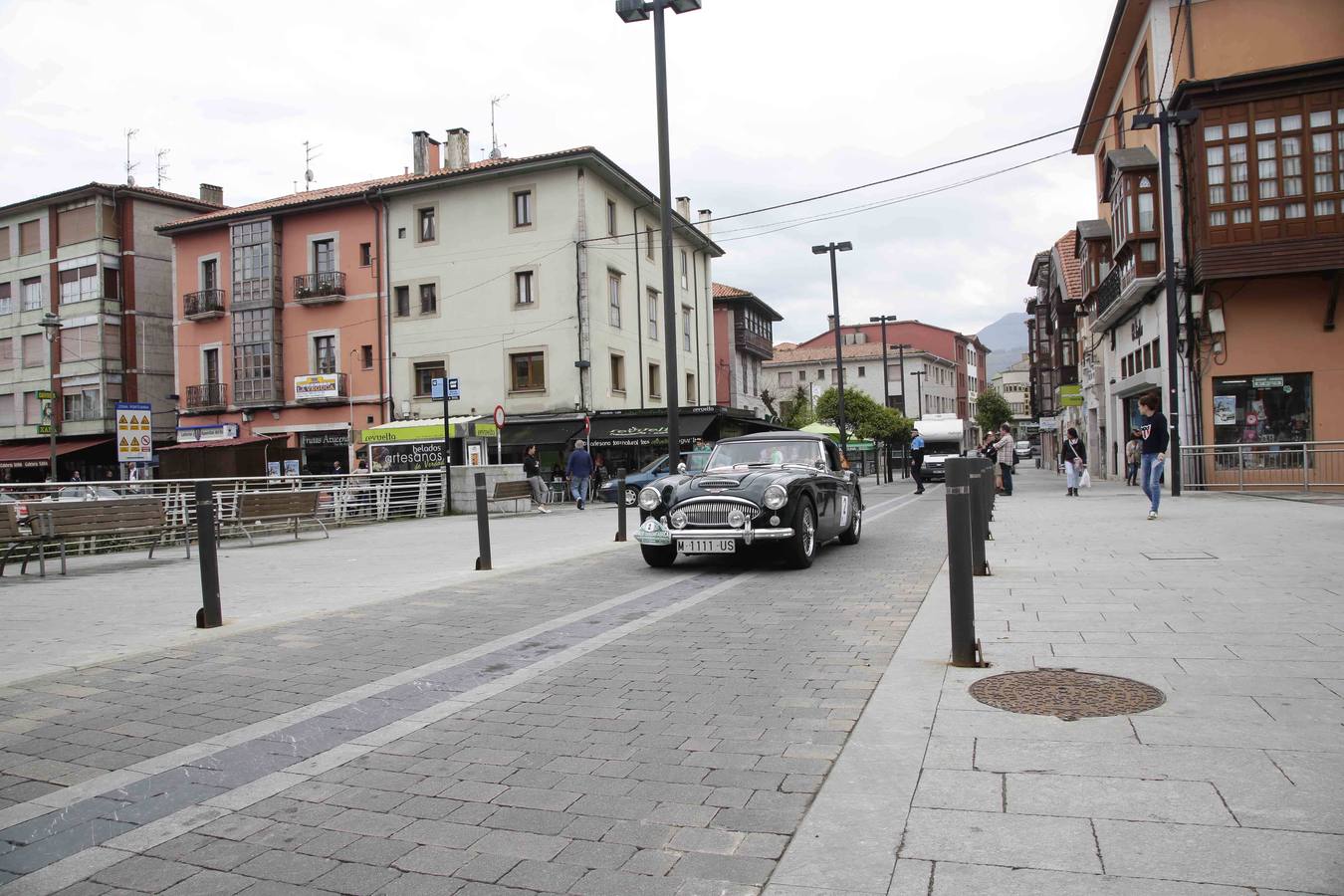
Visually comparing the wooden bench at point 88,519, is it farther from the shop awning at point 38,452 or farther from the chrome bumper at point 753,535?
the shop awning at point 38,452

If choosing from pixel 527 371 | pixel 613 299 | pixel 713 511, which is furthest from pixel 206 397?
pixel 713 511

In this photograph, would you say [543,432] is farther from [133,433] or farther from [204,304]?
[204,304]

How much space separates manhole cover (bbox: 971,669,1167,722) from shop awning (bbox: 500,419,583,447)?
27895 mm

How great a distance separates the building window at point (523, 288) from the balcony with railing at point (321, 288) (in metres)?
7.28

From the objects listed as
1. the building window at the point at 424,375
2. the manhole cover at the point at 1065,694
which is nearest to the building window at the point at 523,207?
the building window at the point at 424,375

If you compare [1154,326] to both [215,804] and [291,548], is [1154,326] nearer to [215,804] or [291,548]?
[291,548]

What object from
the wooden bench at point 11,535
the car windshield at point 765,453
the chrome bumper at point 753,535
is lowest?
the chrome bumper at point 753,535

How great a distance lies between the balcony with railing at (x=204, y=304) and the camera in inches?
1497

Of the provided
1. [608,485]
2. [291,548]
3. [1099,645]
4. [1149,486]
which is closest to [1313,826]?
[1099,645]

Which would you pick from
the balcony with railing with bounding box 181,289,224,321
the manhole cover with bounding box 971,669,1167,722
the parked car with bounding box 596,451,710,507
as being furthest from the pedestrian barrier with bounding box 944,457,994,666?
the balcony with railing with bounding box 181,289,224,321

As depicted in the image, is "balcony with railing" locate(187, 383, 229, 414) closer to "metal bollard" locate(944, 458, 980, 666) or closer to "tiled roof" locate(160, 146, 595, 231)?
"tiled roof" locate(160, 146, 595, 231)

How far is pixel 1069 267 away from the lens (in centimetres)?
4322

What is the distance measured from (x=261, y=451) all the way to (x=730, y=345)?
27.0 metres

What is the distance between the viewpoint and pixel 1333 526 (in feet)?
38.7
